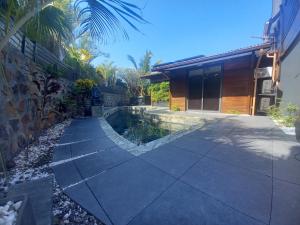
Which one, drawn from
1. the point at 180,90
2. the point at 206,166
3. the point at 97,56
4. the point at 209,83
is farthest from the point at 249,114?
the point at 97,56

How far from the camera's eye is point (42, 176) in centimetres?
220

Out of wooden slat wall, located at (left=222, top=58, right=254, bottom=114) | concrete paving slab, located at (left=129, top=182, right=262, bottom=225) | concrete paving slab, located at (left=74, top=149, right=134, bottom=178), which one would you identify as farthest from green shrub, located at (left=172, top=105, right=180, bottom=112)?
concrete paving slab, located at (left=129, top=182, right=262, bottom=225)

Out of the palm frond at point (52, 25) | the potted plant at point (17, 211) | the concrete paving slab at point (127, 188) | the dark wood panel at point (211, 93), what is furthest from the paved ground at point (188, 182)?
the dark wood panel at point (211, 93)

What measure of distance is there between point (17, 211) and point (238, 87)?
854 centimetres

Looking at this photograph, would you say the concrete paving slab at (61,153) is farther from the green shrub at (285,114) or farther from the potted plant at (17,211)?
the green shrub at (285,114)

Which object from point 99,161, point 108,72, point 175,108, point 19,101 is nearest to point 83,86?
point 19,101

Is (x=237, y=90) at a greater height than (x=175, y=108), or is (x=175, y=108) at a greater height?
(x=237, y=90)

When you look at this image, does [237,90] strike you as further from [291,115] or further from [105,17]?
[105,17]

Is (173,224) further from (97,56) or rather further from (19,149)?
(97,56)

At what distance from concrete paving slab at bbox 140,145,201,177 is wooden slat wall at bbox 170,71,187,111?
673 centimetres

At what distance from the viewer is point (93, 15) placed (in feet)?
5.28

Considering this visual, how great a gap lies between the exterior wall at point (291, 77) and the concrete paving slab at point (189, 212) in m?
5.20

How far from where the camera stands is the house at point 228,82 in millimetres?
6910

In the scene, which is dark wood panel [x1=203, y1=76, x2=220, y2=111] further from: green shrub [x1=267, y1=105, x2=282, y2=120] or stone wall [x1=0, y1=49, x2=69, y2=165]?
stone wall [x1=0, y1=49, x2=69, y2=165]
